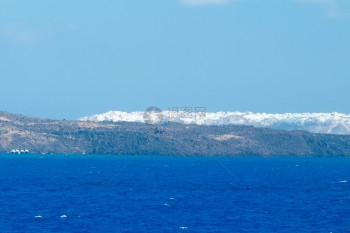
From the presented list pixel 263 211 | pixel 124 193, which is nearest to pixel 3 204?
pixel 124 193

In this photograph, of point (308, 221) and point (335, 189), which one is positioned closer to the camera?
point (308, 221)

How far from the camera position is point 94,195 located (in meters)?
131

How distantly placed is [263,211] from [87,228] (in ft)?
92.9

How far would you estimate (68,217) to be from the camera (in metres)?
96.9

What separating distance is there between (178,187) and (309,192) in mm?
24604

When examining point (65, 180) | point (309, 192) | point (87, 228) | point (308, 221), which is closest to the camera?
point (87, 228)

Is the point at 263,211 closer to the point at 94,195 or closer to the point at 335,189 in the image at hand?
the point at 94,195

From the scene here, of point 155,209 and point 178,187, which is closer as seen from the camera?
point 155,209

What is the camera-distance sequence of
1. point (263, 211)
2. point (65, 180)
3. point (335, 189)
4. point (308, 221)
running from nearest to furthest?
point (308, 221) < point (263, 211) < point (335, 189) < point (65, 180)

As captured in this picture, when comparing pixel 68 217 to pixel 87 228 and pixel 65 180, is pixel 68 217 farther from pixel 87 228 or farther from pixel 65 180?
pixel 65 180

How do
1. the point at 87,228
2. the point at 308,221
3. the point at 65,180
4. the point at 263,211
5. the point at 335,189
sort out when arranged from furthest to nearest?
the point at 65,180, the point at 335,189, the point at 263,211, the point at 308,221, the point at 87,228

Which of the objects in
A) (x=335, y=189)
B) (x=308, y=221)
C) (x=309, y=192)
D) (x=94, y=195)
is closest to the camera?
(x=308, y=221)

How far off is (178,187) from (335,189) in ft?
98.7

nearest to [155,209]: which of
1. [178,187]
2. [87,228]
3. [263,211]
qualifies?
[263,211]
